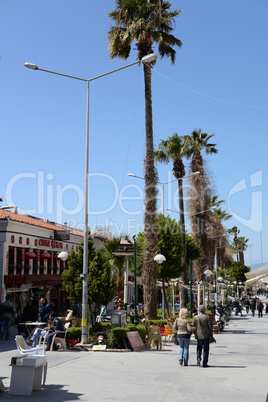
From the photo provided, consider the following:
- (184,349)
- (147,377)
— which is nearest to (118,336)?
(184,349)

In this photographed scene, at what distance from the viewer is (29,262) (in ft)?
106

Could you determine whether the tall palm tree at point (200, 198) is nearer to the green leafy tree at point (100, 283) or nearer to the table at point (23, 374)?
the green leafy tree at point (100, 283)

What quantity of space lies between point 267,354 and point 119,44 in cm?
1849

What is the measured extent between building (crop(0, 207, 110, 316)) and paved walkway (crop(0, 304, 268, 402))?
1181 cm

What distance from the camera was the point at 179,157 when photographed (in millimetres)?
41531

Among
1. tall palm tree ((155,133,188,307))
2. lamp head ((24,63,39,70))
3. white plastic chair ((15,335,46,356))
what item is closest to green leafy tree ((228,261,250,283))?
tall palm tree ((155,133,188,307))

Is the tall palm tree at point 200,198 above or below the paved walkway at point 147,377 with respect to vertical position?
above

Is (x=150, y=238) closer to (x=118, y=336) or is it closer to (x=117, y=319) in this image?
(x=117, y=319)

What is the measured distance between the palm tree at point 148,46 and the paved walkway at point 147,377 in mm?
8207

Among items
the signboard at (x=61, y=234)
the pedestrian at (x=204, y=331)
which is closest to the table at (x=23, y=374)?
the pedestrian at (x=204, y=331)

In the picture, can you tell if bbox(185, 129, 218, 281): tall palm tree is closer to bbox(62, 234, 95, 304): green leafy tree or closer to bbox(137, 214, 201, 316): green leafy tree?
bbox(137, 214, 201, 316): green leafy tree

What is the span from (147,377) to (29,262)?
2191 centimetres

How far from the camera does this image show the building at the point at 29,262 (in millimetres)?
28578

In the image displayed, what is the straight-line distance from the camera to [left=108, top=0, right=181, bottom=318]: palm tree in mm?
25156
